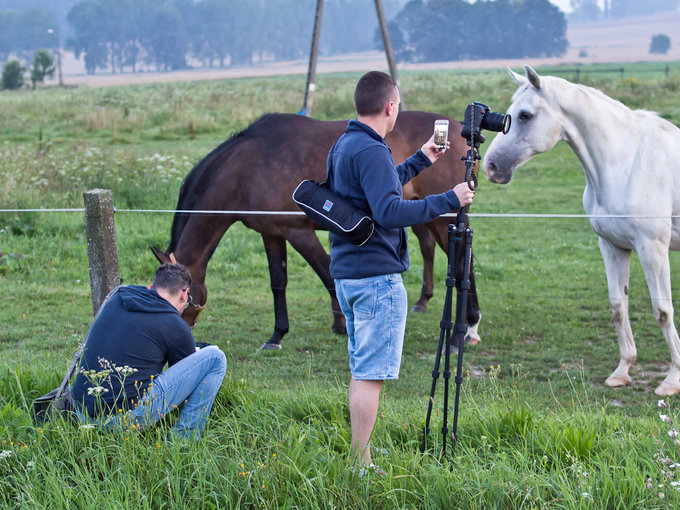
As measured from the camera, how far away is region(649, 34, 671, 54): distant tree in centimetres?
11344

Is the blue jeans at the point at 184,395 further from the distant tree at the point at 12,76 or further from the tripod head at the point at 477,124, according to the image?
the distant tree at the point at 12,76

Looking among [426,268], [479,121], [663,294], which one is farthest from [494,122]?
[426,268]

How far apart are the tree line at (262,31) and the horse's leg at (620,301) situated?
11238 centimetres

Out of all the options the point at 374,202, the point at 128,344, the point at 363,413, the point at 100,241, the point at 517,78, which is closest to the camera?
the point at 374,202

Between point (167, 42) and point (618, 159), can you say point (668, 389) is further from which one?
point (167, 42)

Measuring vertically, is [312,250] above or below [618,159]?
below

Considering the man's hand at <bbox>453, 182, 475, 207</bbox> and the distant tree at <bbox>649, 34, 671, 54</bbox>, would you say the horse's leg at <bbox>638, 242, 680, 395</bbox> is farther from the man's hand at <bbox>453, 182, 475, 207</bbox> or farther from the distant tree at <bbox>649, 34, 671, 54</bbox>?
the distant tree at <bbox>649, 34, 671, 54</bbox>

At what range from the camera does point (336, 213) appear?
303cm

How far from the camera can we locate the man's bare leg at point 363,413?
3139 mm

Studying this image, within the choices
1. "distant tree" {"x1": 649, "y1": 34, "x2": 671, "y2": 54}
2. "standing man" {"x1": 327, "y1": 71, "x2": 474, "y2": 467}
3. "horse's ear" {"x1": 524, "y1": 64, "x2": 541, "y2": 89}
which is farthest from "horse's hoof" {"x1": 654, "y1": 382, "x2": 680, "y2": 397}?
"distant tree" {"x1": 649, "y1": 34, "x2": 671, "y2": 54}

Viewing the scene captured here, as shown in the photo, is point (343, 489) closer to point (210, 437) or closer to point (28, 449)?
point (210, 437)

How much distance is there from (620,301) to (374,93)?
3.17 meters

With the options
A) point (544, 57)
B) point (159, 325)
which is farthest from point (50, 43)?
point (159, 325)

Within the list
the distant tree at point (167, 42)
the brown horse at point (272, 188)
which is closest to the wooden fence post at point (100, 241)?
the brown horse at point (272, 188)
